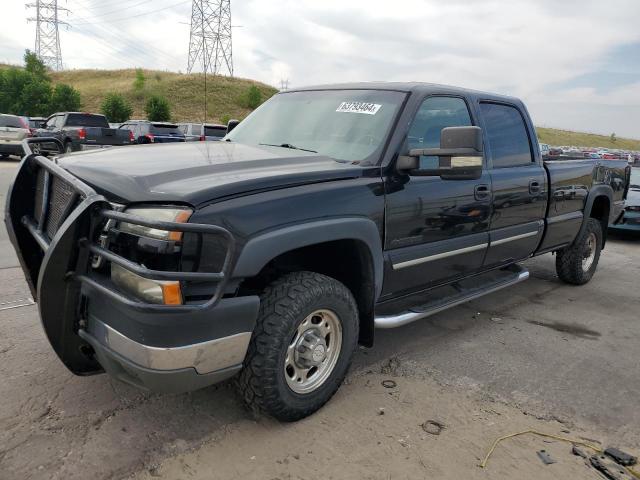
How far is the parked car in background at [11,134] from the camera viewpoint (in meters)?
18.1

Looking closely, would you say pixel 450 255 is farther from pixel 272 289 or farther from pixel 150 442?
pixel 150 442

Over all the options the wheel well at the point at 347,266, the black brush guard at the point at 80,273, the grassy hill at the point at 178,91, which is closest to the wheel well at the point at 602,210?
the wheel well at the point at 347,266

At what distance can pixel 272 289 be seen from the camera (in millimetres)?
2676

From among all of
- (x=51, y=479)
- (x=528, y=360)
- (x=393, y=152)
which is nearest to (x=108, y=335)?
(x=51, y=479)

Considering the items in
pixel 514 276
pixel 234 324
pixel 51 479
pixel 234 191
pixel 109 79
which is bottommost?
pixel 51 479

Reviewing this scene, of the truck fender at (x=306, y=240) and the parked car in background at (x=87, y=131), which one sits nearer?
the truck fender at (x=306, y=240)

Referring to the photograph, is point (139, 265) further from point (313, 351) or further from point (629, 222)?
point (629, 222)

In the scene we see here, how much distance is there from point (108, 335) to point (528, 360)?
297cm

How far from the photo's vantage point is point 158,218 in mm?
2299

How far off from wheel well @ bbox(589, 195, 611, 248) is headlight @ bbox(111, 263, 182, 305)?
526cm

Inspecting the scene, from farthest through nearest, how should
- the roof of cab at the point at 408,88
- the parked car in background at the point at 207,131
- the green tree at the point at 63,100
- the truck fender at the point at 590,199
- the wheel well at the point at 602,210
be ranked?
the green tree at the point at 63,100, the parked car in background at the point at 207,131, the wheel well at the point at 602,210, the truck fender at the point at 590,199, the roof of cab at the point at 408,88

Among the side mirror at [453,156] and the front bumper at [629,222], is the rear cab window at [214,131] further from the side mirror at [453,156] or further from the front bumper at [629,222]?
the side mirror at [453,156]

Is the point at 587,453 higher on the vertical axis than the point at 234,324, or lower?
lower

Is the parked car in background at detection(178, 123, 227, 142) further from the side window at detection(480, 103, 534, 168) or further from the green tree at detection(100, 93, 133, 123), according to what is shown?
the green tree at detection(100, 93, 133, 123)
